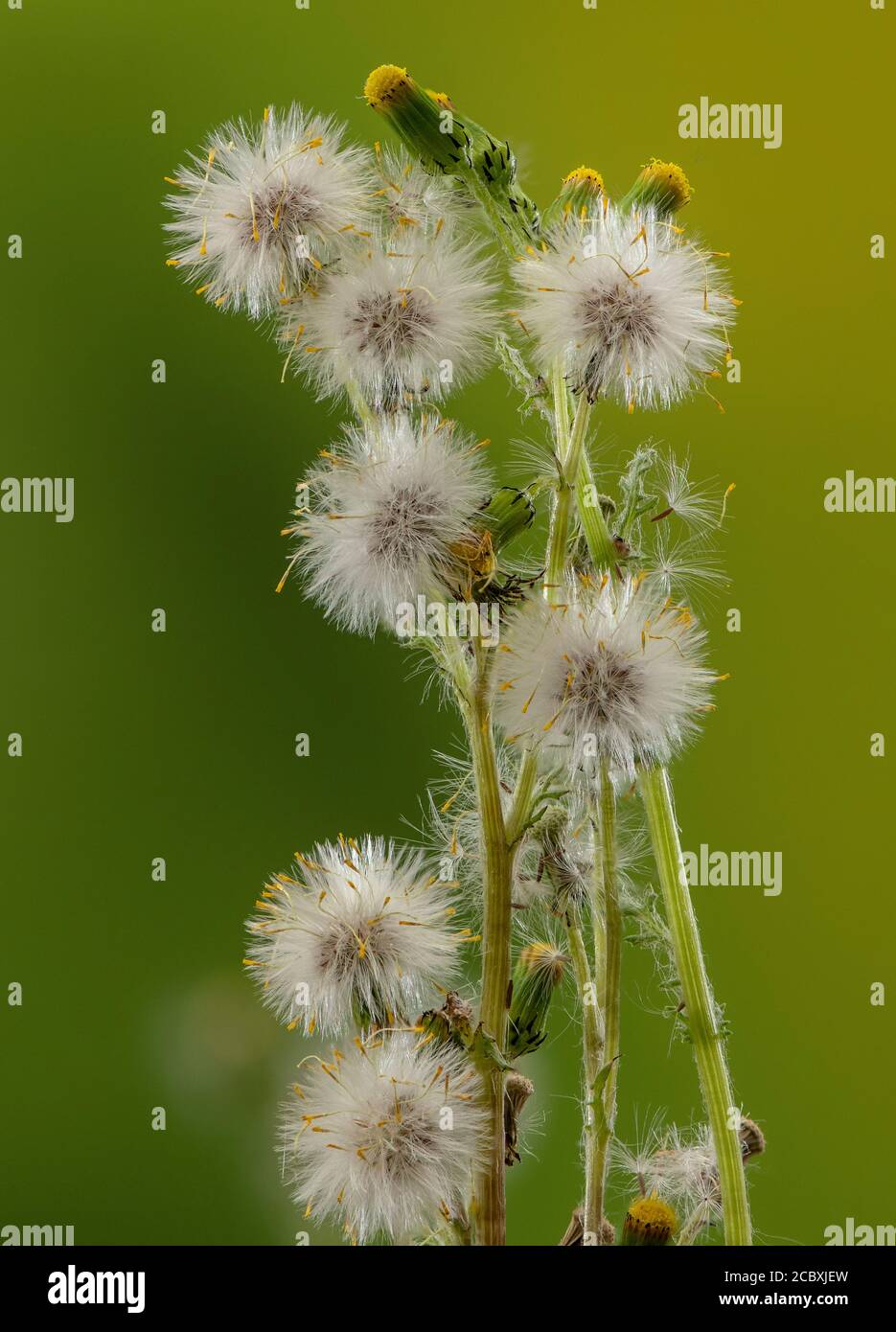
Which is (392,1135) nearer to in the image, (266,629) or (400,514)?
(400,514)

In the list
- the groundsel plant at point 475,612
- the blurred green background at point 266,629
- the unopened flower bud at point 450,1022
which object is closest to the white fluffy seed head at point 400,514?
the groundsel plant at point 475,612

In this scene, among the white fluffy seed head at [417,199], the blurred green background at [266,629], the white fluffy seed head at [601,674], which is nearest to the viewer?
the white fluffy seed head at [601,674]

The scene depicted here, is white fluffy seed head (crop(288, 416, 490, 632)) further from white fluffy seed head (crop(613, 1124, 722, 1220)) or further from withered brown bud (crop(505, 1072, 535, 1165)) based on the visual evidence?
white fluffy seed head (crop(613, 1124, 722, 1220))

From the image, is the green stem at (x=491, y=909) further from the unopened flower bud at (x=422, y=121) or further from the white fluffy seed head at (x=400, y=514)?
the unopened flower bud at (x=422, y=121)

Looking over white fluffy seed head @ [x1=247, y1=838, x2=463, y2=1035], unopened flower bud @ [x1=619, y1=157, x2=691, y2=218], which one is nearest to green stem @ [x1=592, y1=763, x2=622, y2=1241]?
white fluffy seed head @ [x1=247, y1=838, x2=463, y2=1035]

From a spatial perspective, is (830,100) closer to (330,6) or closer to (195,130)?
(330,6)

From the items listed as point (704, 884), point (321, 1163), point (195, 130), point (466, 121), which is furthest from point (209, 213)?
point (704, 884)

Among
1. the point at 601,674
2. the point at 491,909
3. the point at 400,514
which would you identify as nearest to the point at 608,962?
the point at 491,909

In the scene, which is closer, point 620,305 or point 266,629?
point 620,305

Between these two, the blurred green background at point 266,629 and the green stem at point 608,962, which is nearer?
the green stem at point 608,962
